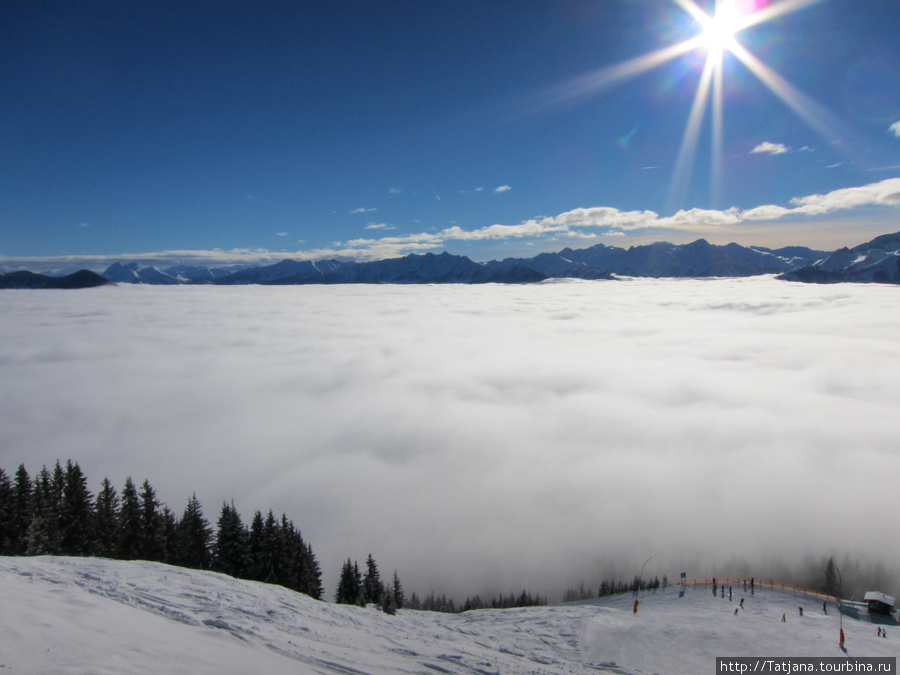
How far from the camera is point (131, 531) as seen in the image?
38531 millimetres

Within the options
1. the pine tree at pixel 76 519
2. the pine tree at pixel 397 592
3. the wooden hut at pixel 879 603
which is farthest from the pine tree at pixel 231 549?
the wooden hut at pixel 879 603

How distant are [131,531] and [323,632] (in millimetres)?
33595

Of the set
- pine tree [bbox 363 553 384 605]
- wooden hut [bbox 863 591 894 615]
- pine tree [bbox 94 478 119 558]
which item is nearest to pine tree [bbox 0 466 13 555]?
pine tree [bbox 94 478 119 558]

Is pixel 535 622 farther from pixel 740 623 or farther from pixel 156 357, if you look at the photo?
pixel 156 357

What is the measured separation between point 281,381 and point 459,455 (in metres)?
86.6

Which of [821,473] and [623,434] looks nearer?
[821,473]

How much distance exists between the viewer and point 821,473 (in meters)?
70.9

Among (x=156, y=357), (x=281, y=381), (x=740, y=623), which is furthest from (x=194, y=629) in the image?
(x=156, y=357)

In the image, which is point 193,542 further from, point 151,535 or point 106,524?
point 106,524

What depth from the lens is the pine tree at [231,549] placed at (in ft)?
121

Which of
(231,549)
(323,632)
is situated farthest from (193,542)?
(323,632)

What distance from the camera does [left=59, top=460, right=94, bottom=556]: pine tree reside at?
38.2 meters

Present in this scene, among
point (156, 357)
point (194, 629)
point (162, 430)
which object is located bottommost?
point (162, 430)

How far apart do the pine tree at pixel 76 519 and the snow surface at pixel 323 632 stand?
21934 mm
